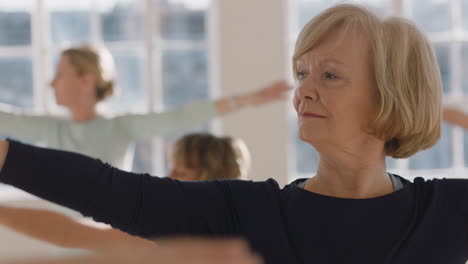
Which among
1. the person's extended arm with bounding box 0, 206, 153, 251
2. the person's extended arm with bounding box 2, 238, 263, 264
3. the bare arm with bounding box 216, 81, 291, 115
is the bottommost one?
the person's extended arm with bounding box 0, 206, 153, 251

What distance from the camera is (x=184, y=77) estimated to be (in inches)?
245

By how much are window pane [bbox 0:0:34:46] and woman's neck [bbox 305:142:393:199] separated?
17.4 feet

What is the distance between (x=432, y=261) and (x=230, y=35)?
477 centimetres

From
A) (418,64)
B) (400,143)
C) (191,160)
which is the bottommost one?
(191,160)

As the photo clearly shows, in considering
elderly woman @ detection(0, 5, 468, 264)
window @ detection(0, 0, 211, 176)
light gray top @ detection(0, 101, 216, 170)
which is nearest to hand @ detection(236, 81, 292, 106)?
light gray top @ detection(0, 101, 216, 170)

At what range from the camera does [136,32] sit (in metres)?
6.20

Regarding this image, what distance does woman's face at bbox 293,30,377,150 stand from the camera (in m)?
1.28

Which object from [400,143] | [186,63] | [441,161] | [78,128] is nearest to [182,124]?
[78,128]

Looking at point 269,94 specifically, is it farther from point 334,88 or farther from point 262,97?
point 334,88

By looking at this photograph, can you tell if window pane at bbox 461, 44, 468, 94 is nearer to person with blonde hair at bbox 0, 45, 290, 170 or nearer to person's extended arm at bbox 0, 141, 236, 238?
person with blonde hair at bbox 0, 45, 290, 170

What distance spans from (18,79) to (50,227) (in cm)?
521

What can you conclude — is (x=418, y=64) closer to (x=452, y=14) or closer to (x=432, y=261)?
(x=432, y=261)

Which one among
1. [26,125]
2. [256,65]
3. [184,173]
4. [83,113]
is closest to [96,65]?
[83,113]

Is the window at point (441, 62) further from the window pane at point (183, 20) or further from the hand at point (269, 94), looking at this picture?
the hand at point (269, 94)
